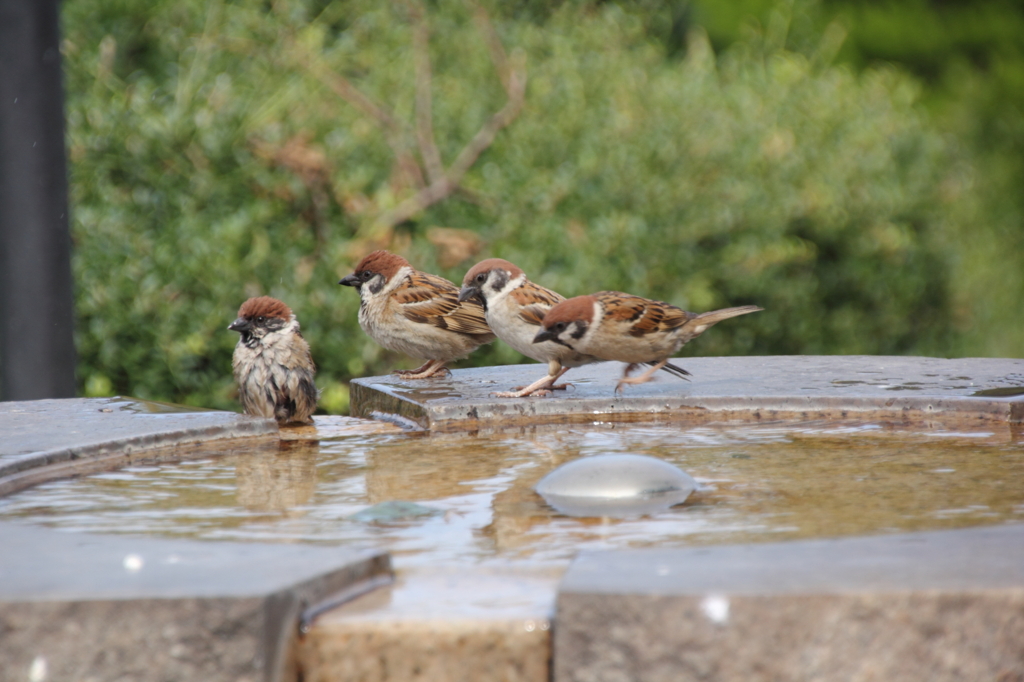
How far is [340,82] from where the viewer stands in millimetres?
7898

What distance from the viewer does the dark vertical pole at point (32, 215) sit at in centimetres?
415

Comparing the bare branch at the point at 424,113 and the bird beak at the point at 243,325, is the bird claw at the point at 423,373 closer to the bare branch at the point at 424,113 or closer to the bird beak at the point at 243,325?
the bird beak at the point at 243,325

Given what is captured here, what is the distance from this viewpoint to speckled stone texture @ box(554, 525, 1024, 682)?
169 centimetres

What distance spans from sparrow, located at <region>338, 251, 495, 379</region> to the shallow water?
1080mm

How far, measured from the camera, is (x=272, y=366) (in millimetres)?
4074

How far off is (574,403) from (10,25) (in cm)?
233

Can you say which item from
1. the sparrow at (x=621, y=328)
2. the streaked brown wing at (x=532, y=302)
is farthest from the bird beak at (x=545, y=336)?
the streaked brown wing at (x=532, y=302)

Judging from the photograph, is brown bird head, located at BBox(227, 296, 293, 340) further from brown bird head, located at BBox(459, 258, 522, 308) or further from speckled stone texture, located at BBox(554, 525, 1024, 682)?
speckled stone texture, located at BBox(554, 525, 1024, 682)

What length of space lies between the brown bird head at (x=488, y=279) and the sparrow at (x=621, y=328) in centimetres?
43

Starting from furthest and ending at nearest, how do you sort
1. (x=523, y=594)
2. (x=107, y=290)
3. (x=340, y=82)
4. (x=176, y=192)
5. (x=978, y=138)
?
(x=978, y=138), (x=340, y=82), (x=176, y=192), (x=107, y=290), (x=523, y=594)

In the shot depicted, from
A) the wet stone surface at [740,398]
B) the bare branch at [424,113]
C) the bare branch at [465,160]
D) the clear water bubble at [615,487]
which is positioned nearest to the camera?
the clear water bubble at [615,487]

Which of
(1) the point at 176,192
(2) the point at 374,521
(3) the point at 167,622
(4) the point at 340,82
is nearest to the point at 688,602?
(3) the point at 167,622

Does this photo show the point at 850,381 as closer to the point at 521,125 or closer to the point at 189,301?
the point at 189,301

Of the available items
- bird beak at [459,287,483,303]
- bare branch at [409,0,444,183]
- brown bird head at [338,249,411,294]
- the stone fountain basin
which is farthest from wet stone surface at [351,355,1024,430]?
bare branch at [409,0,444,183]
